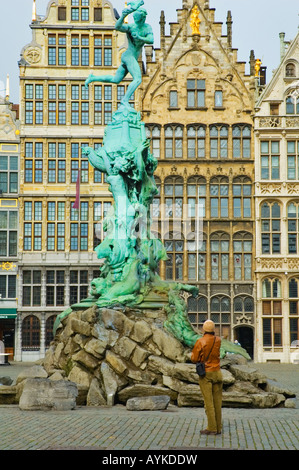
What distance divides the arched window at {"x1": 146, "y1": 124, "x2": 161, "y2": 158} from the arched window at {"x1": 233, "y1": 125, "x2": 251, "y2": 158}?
424cm

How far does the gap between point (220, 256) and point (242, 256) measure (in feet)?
3.95

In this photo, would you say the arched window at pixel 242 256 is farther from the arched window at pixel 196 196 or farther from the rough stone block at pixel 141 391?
the rough stone block at pixel 141 391

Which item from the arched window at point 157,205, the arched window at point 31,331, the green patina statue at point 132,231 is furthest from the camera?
the arched window at point 157,205

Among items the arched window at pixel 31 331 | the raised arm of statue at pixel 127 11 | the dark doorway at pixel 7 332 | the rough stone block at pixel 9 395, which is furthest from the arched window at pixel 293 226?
the rough stone block at pixel 9 395

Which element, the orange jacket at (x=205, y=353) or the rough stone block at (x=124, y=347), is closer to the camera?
the orange jacket at (x=205, y=353)

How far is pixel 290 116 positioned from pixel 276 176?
346 centimetres

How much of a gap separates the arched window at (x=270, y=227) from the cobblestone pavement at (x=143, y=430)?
88.3 feet

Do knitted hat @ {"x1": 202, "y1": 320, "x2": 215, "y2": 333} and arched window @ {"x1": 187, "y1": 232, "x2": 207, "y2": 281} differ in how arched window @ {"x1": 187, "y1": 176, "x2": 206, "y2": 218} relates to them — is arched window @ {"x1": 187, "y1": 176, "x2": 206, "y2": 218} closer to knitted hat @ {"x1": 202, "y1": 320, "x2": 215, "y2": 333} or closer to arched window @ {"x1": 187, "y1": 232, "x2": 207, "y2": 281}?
arched window @ {"x1": 187, "y1": 232, "x2": 207, "y2": 281}

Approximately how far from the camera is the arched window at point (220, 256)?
1662 inches

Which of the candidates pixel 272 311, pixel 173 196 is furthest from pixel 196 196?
pixel 272 311

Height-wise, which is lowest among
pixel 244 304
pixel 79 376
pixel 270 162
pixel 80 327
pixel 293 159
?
pixel 79 376

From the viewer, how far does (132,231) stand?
71.1 ft

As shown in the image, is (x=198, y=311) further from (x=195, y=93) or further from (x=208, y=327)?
(x=208, y=327)

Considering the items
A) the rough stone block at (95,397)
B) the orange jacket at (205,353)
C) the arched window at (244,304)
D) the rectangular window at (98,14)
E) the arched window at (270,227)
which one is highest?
the rectangular window at (98,14)
